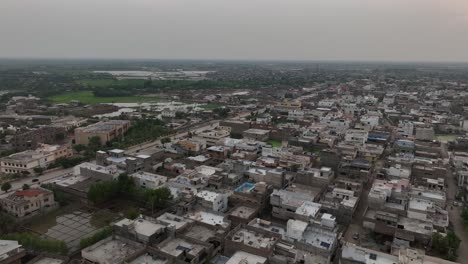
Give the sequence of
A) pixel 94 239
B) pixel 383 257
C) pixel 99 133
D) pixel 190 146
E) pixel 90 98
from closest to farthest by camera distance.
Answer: pixel 383 257, pixel 94 239, pixel 190 146, pixel 99 133, pixel 90 98

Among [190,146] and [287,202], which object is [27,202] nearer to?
[287,202]

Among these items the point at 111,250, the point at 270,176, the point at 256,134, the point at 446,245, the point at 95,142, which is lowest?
the point at 446,245

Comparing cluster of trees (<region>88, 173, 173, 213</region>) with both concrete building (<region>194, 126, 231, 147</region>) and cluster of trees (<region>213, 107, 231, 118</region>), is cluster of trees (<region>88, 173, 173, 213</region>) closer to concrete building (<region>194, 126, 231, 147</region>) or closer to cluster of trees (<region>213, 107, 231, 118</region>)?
concrete building (<region>194, 126, 231, 147</region>)

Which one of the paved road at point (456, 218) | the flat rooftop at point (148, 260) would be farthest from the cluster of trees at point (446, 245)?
the flat rooftop at point (148, 260)

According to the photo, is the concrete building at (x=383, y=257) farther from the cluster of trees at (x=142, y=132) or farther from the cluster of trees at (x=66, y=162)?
the cluster of trees at (x=142, y=132)

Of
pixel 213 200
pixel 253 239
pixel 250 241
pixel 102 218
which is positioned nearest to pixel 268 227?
pixel 253 239
